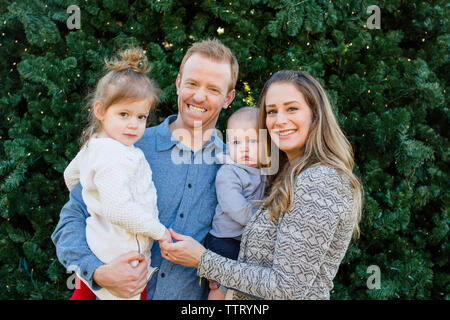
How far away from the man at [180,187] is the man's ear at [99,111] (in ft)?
1.10

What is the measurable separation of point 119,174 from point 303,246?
0.86 m

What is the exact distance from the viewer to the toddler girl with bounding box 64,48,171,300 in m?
1.77

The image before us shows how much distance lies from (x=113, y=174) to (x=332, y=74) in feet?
5.90

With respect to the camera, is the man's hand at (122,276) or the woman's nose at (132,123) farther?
the woman's nose at (132,123)

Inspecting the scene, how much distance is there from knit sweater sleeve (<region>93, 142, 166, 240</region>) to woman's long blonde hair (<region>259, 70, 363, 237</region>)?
1.90ft

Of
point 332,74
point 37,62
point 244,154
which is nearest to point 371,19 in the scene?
point 332,74

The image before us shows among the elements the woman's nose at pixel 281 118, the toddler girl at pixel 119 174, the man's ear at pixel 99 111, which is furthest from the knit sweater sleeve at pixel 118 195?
the woman's nose at pixel 281 118

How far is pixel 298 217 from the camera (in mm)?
1619

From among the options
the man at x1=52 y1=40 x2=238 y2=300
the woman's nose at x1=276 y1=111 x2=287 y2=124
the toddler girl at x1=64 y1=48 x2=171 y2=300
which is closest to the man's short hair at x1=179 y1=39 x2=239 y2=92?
the man at x1=52 y1=40 x2=238 y2=300

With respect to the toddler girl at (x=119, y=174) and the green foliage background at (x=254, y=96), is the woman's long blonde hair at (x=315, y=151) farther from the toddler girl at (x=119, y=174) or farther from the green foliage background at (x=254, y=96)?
the green foliage background at (x=254, y=96)

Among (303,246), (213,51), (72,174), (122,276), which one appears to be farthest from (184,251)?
(213,51)

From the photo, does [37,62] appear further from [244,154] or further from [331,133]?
[331,133]

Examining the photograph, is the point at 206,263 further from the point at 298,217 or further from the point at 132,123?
the point at 132,123

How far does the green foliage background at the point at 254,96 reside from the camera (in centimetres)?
259
